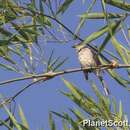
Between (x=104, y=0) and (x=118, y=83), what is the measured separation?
1.22 ft

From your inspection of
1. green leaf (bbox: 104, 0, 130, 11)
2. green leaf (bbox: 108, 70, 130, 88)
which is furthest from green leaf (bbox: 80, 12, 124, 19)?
green leaf (bbox: 108, 70, 130, 88)

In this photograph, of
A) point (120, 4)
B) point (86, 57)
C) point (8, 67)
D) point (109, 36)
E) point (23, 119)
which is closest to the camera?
point (109, 36)

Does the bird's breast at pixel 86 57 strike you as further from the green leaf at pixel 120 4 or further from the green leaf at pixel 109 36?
the green leaf at pixel 109 36

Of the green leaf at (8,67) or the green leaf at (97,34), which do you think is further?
the green leaf at (8,67)

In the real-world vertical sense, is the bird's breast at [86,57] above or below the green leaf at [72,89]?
above

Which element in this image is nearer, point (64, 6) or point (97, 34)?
point (97, 34)

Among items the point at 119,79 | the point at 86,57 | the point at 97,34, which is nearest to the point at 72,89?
the point at 119,79

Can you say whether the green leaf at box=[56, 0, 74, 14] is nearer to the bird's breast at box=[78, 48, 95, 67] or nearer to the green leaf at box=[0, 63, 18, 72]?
the green leaf at box=[0, 63, 18, 72]

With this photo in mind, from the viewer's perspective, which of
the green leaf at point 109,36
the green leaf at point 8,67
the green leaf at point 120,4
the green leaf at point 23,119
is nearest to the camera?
the green leaf at point 109,36

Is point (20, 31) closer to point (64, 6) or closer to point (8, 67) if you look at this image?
point (8, 67)

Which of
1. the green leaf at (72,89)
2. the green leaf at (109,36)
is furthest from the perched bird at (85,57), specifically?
the green leaf at (109,36)

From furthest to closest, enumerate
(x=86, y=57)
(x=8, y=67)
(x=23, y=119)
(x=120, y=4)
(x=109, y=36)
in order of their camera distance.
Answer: (x=86, y=57)
(x=8, y=67)
(x=23, y=119)
(x=120, y=4)
(x=109, y=36)

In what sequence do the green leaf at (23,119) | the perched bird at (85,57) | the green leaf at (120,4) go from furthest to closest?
the perched bird at (85,57), the green leaf at (23,119), the green leaf at (120,4)

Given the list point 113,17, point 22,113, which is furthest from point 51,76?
point 113,17
